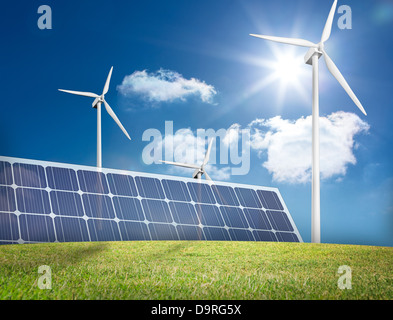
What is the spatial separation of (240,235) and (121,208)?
25.5 feet

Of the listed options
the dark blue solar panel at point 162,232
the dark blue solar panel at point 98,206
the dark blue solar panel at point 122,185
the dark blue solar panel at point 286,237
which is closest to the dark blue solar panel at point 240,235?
the dark blue solar panel at point 286,237

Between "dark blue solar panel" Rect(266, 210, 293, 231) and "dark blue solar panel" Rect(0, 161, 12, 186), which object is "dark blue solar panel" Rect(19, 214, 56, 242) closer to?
"dark blue solar panel" Rect(0, 161, 12, 186)

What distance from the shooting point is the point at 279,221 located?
29609 millimetres

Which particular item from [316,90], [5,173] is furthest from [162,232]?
[316,90]

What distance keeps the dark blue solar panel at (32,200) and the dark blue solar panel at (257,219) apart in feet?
42.4

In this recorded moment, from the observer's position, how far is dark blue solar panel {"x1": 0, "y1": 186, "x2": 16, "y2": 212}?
22.5m

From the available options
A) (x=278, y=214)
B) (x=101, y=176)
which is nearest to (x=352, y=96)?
(x=278, y=214)

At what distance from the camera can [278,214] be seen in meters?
30.2

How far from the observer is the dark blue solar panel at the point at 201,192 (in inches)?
1124

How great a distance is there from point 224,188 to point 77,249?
1570 cm

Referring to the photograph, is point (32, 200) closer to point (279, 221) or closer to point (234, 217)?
point (234, 217)

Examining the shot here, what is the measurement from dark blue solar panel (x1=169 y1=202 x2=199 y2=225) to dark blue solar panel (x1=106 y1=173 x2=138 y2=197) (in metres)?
2.57

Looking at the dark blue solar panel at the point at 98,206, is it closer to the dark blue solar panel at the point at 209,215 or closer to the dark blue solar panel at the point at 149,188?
the dark blue solar panel at the point at 149,188
